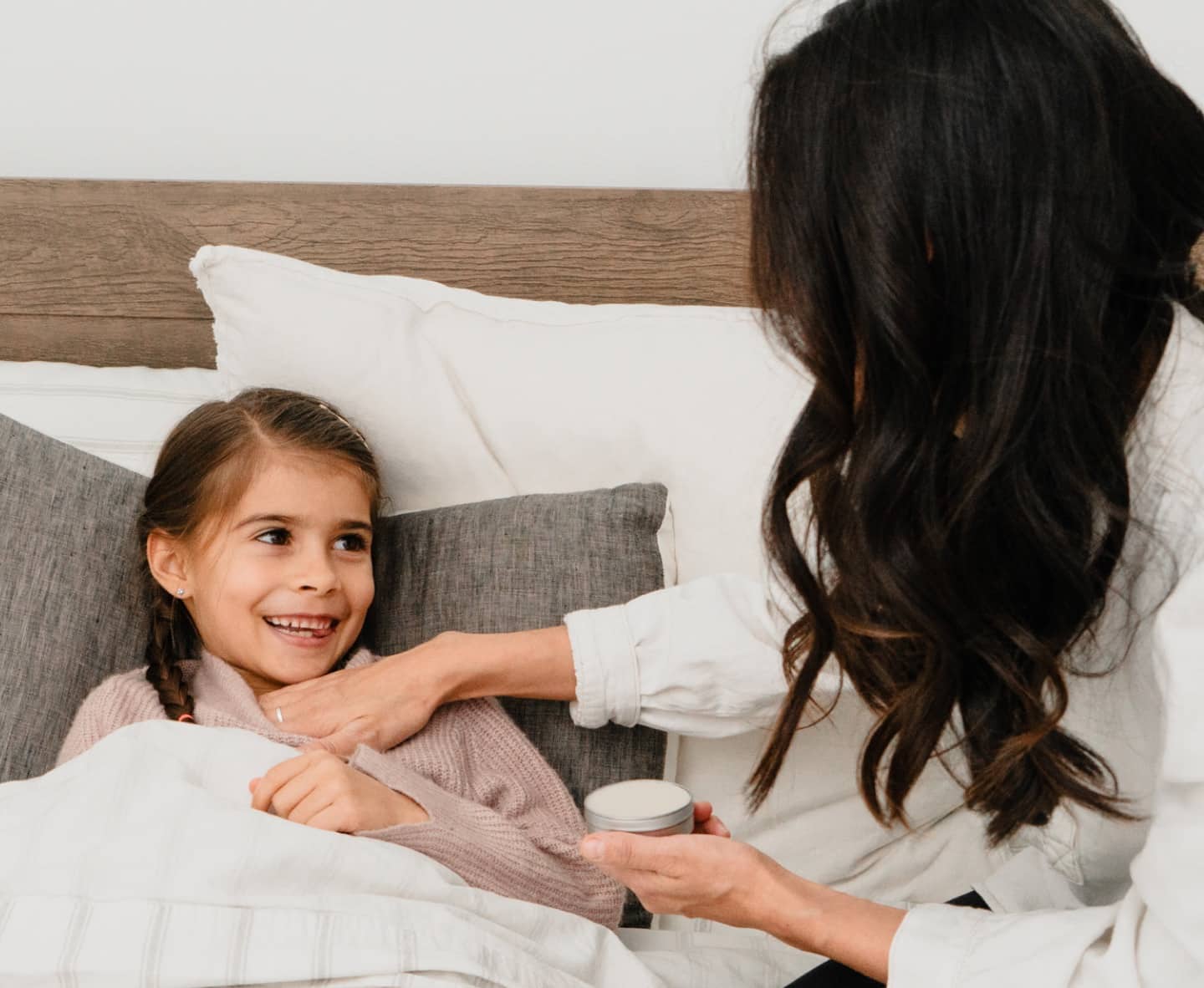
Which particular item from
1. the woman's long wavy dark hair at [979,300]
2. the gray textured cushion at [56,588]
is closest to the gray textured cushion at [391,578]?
the gray textured cushion at [56,588]

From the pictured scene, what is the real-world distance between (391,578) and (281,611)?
0.44ft

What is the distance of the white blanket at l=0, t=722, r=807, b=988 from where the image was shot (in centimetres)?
83

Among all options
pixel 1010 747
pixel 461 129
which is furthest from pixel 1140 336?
pixel 461 129

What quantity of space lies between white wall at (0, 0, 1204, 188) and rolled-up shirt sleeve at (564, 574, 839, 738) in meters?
0.65

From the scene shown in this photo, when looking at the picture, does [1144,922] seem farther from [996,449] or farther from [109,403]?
[109,403]

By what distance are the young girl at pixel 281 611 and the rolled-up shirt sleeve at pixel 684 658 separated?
112 millimetres

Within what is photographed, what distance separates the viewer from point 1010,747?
0.80 meters

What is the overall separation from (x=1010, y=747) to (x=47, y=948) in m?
0.68

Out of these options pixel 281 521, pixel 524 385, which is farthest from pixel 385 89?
pixel 281 521

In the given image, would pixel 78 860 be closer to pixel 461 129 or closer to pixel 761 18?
pixel 461 129

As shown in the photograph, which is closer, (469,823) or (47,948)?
(47,948)

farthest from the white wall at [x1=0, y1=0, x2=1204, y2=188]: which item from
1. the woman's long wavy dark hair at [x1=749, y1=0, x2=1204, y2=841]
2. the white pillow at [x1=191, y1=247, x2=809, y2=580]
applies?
the woman's long wavy dark hair at [x1=749, y1=0, x2=1204, y2=841]

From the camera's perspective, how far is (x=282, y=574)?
1.22 m

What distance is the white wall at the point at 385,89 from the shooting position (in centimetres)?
154
